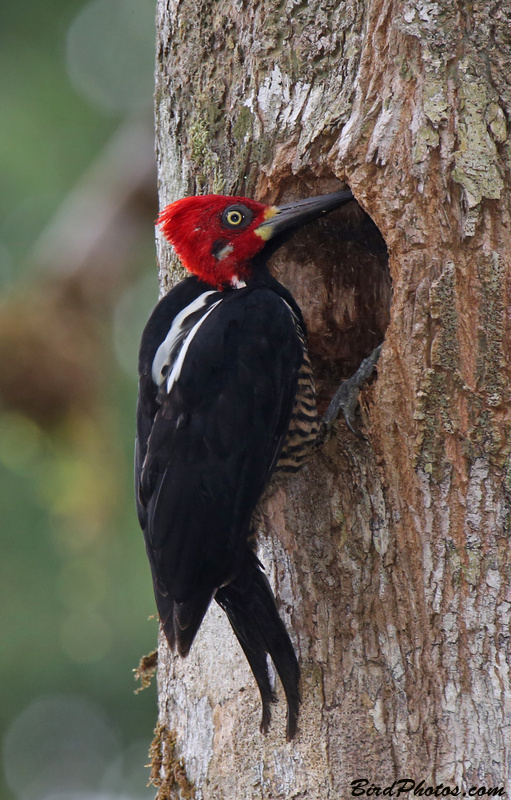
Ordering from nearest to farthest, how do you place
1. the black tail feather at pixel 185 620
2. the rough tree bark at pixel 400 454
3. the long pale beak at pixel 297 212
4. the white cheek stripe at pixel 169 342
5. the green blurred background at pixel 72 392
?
1. the rough tree bark at pixel 400 454
2. the black tail feather at pixel 185 620
3. the long pale beak at pixel 297 212
4. the white cheek stripe at pixel 169 342
5. the green blurred background at pixel 72 392

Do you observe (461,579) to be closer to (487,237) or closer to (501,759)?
(501,759)

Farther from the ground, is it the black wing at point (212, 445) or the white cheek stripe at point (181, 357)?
the white cheek stripe at point (181, 357)

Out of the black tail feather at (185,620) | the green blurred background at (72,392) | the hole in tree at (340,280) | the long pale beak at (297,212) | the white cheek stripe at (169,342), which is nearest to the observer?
the black tail feather at (185,620)

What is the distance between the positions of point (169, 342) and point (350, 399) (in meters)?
0.67

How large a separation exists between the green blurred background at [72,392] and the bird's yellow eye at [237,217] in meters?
1.98

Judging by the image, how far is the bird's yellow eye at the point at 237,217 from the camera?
9.00ft

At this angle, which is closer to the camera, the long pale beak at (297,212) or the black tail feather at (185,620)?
the black tail feather at (185,620)

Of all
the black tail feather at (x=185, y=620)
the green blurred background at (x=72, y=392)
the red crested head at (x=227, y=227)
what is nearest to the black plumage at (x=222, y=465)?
the black tail feather at (x=185, y=620)

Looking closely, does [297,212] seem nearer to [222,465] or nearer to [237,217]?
[237,217]

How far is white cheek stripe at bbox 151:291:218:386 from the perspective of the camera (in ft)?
8.97

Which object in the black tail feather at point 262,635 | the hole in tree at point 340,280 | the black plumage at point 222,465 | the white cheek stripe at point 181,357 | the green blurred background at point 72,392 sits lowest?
the black tail feather at point 262,635

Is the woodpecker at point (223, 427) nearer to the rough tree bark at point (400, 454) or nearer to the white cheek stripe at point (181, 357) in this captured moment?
the white cheek stripe at point (181, 357)

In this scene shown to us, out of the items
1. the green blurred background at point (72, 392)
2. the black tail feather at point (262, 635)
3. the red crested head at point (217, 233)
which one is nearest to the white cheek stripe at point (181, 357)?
the red crested head at point (217, 233)

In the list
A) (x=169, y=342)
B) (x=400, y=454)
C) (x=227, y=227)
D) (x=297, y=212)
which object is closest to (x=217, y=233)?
(x=227, y=227)
